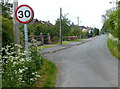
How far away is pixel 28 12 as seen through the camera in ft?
19.8

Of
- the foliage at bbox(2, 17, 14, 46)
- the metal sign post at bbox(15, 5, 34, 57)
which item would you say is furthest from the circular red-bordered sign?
the foliage at bbox(2, 17, 14, 46)

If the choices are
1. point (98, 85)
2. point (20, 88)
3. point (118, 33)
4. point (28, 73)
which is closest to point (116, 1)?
point (118, 33)

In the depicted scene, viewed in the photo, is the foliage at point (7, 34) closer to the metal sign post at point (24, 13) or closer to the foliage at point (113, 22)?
the metal sign post at point (24, 13)

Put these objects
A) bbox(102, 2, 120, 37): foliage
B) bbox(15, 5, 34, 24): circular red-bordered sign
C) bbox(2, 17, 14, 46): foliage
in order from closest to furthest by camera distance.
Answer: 1. bbox(15, 5, 34, 24): circular red-bordered sign
2. bbox(2, 17, 14, 46): foliage
3. bbox(102, 2, 120, 37): foliage

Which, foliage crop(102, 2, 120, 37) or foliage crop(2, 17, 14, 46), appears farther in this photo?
foliage crop(102, 2, 120, 37)

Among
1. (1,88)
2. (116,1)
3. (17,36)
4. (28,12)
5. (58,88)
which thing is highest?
(116,1)

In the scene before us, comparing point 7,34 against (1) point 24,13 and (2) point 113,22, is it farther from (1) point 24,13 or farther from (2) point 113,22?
(2) point 113,22

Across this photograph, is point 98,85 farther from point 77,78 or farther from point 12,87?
point 12,87

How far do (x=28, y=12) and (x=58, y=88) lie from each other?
2649 millimetres

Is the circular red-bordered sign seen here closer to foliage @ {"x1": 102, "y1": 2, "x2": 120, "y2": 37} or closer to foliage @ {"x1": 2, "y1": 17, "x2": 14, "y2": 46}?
foliage @ {"x1": 2, "y1": 17, "x2": 14, "y2": 46}

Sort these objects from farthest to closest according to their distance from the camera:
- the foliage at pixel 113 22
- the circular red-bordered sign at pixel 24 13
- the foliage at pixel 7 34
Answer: the foliage at pixel 113 22 → the foliage at pixel 7 34 → the circular red-bordered sign at pixel 24 13

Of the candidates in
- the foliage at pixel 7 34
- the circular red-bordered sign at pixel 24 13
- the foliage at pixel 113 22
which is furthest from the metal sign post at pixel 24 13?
the foliage at pixel 113 22

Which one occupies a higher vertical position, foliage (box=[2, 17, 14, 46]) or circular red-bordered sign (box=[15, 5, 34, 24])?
circular red-bordered sign (box=[15, 5, 34, 24])

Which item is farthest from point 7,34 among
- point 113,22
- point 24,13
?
point 113,22
